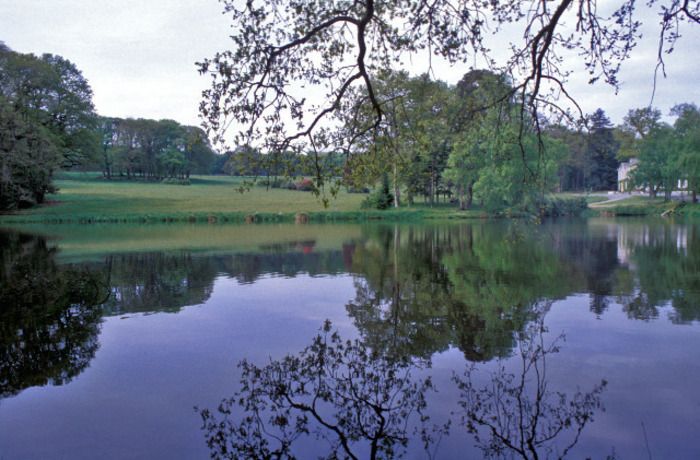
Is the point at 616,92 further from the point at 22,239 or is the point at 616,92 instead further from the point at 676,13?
the point at 22,239

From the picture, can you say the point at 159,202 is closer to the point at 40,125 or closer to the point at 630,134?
the point at 40,125

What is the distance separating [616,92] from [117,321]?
10.7 m

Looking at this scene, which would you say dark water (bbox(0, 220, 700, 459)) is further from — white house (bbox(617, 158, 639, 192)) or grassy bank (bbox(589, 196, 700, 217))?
white house (bbox(617, 158, 639, 192))

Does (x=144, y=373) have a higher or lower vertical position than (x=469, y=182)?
lower

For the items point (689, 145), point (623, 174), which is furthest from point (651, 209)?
point (623, 174)

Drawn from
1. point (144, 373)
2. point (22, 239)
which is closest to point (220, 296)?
point (144, 373)

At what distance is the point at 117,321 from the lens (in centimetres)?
1198

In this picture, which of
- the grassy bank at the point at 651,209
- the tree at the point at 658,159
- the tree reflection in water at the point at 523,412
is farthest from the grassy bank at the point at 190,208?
the tree reflection in water at the point at 523,412

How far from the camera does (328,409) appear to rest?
22.9ft

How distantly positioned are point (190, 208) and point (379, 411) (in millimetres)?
53933

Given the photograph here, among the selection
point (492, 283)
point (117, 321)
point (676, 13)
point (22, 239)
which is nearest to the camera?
point (676, 13)

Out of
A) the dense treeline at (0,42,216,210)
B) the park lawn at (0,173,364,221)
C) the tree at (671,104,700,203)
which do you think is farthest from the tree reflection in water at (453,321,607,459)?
the tree at (671,104,700,203)

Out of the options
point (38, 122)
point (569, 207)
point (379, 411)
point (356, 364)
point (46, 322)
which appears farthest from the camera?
point (569, 207)

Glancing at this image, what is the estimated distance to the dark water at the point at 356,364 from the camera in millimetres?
6211
